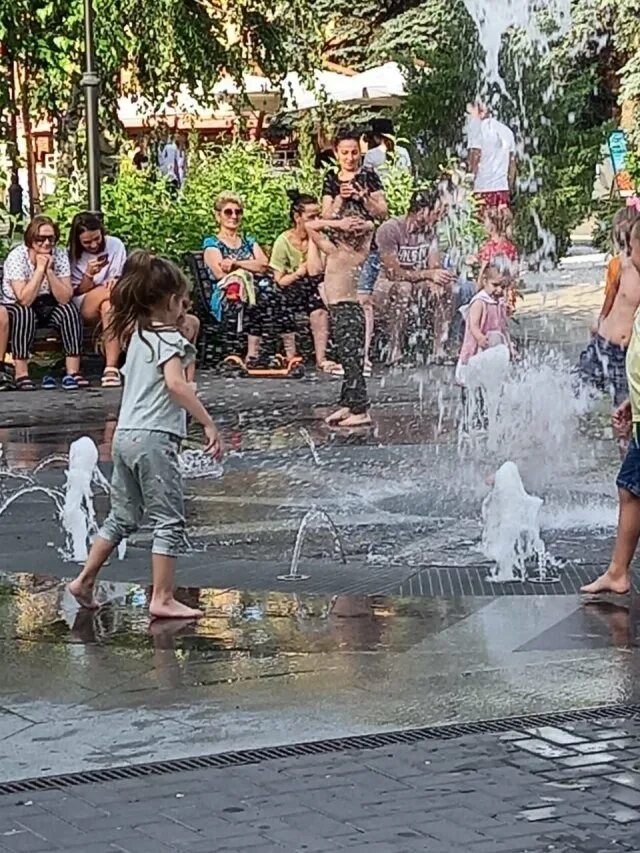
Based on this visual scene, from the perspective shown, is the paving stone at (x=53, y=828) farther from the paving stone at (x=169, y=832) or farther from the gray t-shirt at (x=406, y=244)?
the gray t-shirt at (x=406, y=244)

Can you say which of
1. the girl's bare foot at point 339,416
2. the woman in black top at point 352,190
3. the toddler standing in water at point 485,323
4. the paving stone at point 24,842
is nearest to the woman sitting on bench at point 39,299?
the woman in black top at point 352,190

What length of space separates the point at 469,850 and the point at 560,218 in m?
17.5

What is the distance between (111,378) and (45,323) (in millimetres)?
767

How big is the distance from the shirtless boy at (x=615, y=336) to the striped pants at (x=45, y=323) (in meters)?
6.12

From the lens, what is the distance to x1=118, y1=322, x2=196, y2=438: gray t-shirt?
6945 millimetres

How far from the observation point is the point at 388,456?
11.3 metres

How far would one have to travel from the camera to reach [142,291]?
6.96 meters

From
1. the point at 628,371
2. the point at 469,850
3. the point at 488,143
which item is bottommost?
the point at 469,850

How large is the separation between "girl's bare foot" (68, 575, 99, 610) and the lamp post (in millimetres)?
9999

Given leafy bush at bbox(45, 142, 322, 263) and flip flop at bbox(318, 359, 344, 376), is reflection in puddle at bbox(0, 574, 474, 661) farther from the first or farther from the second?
leafy bush at bbox(45, 142, 322, 263)

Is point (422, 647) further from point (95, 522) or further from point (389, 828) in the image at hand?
point (95, 522)

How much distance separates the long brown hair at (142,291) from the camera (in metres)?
6.95

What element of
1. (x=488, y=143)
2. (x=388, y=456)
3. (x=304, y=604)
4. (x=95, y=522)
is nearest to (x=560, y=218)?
(x=488, y=143)

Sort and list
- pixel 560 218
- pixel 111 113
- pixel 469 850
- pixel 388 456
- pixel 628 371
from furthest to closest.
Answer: pixel 111 113
pixel 560 218
pixel 388 456
pixel 628 371
pixel 469 850
